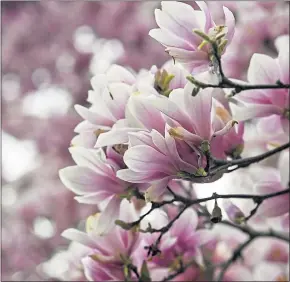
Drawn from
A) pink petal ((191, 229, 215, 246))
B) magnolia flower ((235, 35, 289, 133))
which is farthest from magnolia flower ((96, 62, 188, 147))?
pink petal ((191, 229, 215, 246))

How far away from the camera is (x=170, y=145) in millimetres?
555

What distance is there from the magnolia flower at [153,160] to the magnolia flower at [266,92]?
0.14 meters

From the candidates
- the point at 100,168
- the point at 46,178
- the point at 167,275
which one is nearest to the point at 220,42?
the point at 100,168

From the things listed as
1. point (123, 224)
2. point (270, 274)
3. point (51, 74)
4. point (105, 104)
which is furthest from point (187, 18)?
point (51, 74)

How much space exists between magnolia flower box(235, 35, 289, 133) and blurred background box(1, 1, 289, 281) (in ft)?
4.74

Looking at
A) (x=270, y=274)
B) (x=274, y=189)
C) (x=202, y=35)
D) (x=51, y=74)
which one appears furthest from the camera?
(x=51, y=74)

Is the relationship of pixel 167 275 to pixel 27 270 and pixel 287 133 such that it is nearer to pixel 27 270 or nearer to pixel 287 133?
pixel 287 133

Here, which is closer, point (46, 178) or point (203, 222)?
point (203, 222)

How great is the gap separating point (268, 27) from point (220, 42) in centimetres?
92

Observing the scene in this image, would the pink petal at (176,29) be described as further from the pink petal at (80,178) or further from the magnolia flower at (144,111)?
the pink petal at (80,178)

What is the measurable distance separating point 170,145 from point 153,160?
22 mm

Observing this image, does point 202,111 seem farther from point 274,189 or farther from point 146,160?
point 274,189

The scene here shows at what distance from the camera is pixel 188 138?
56 cm

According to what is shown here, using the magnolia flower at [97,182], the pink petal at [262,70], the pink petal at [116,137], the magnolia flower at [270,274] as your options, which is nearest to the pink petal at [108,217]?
the magnolia flower at [97,182]
